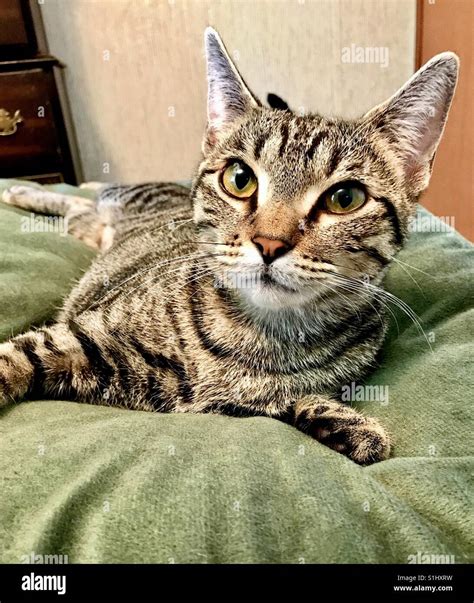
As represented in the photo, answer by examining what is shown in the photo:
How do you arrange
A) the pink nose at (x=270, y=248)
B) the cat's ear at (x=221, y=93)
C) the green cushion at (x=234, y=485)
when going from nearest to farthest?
the green cushion at (x=234, y=485), the pink nose at (x=270, y=248), the cat's ear at (x=221, y=93)

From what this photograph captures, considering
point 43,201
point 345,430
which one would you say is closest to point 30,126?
point 43,201

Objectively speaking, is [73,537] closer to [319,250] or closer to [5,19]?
[319,250]

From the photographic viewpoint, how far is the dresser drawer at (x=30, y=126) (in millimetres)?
2326

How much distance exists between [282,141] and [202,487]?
2.10ft

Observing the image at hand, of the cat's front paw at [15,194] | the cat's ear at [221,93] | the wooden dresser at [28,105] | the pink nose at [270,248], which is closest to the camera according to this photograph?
the pink nose at [270,248]

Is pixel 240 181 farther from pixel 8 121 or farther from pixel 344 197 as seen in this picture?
pixel 8 121

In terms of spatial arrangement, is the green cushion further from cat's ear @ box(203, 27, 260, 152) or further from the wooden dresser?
the wooden dresser

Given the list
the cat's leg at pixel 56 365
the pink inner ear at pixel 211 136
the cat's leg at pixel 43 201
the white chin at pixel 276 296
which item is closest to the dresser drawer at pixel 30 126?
the cat's leg at pixel 43 201

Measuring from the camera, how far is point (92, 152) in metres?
3.05

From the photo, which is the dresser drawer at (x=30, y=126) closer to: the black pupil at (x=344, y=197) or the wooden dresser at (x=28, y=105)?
the wooden dresser at (x=28, y=105)

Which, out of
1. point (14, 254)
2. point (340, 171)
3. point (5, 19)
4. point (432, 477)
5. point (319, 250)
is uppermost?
point (5, 19)

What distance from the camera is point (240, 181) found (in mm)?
972

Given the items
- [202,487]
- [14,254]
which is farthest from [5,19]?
[202,487]

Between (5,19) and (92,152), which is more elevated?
(5,19)
